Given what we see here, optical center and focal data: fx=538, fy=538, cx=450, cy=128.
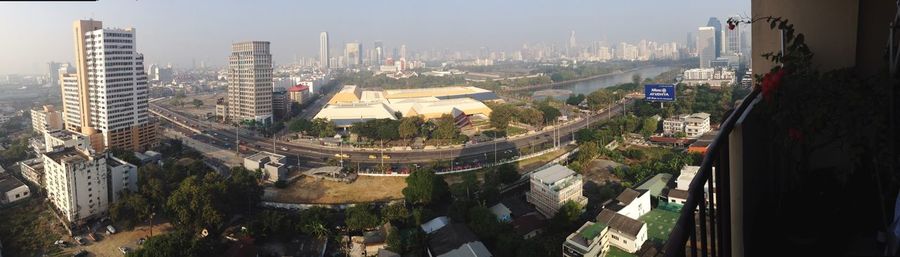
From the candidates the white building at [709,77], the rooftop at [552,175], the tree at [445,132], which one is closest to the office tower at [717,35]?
the white building at [709,77]

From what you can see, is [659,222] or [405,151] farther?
[405,151]

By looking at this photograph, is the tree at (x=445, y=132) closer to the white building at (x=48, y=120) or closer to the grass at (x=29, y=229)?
the grass at (x=29, y=229)

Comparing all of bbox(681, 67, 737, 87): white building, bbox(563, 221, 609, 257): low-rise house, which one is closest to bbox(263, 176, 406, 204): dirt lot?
bbox(563, 221, 609, 257): low-rise house

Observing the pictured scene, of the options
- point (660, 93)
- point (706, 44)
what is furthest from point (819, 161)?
point (706, 44)

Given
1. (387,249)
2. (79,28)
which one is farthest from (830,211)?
(79,28)

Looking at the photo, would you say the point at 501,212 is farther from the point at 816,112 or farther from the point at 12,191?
the point at 12,191

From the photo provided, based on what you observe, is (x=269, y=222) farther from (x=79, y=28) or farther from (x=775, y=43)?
(x=79, y=28)
